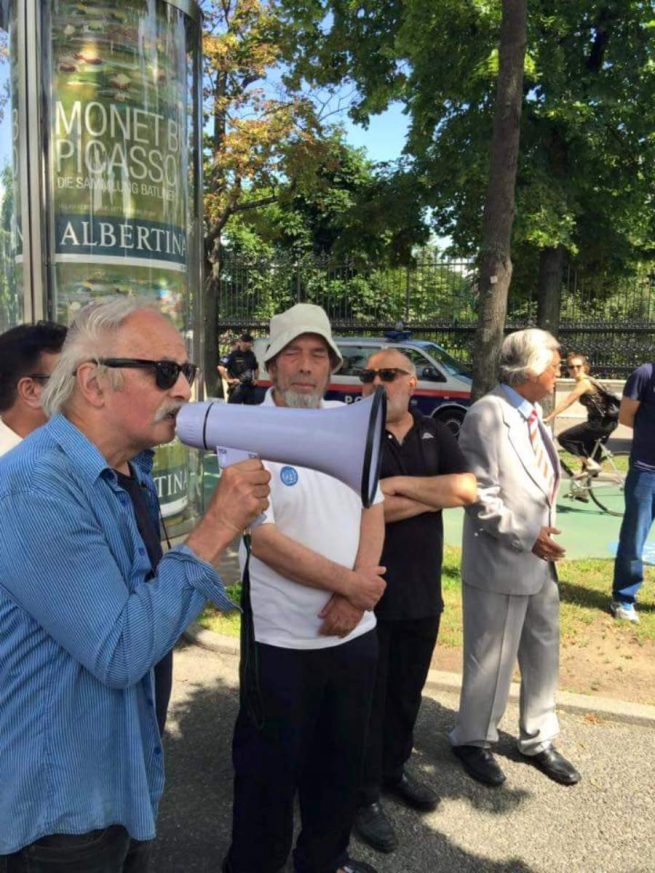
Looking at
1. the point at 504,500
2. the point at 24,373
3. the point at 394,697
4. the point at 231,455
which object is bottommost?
the point at 394,697

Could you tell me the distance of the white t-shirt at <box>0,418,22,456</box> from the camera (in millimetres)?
2689

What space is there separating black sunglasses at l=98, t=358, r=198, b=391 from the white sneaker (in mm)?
4331

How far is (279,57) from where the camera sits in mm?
14984

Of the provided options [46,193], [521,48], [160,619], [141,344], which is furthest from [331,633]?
[521,48]

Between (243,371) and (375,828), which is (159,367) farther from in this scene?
(243,371)

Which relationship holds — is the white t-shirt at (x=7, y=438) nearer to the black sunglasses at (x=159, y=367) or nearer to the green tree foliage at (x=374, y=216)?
the black sunglasses at (x=159, y=367)

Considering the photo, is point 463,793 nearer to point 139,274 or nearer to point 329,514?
point 329,514

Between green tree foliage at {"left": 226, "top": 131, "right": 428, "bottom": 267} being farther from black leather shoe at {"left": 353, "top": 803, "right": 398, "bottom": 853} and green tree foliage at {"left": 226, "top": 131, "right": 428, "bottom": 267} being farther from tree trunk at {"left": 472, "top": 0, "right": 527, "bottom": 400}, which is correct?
black leather shoe at {"left": 353, "top": 803, "right": 398, "bottom": 853}

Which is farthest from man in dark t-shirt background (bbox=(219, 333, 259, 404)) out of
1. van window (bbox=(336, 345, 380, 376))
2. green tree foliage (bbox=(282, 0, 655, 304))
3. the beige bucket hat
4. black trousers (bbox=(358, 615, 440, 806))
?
the beige bucket hat

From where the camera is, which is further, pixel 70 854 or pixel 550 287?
pixel 550 287

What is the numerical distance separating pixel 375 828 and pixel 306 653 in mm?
1008

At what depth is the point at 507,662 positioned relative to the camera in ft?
10.8

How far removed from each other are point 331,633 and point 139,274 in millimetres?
2877

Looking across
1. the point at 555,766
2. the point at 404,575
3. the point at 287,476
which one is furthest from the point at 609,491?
the point at 287,476
